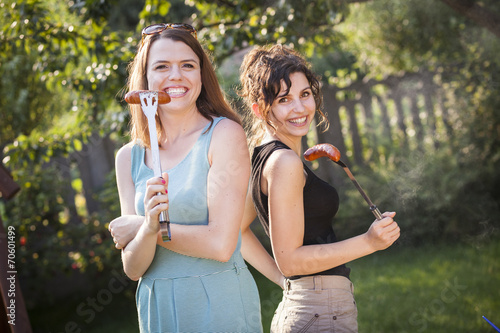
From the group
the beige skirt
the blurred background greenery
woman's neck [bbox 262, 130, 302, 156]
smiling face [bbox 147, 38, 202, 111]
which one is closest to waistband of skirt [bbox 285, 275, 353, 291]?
the beige skirt

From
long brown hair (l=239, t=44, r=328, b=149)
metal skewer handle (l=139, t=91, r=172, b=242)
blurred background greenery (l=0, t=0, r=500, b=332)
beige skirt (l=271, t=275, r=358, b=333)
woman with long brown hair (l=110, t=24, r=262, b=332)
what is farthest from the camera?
blurred background greenery (l=0, t=0, r=500, b=332)

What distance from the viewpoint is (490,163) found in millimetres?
5047

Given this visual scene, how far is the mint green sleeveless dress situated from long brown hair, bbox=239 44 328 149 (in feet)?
0.82

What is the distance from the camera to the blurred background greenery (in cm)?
347

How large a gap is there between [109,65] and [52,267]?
1.90 metres

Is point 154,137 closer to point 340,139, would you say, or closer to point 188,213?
point 188,213

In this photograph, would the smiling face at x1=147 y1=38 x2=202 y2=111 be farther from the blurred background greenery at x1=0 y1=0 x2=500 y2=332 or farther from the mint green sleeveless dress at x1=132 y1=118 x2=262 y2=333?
the blurred background greenery at x1=0 y1=0 x2=500 y2=332

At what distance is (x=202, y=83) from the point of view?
1922 mm

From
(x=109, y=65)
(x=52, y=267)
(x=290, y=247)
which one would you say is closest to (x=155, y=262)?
(x=290, y=247)

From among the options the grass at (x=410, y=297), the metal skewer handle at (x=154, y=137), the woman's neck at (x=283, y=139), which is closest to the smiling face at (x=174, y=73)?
the metal skewer handle at (x=154, y=137)

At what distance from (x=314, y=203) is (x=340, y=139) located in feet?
12.9

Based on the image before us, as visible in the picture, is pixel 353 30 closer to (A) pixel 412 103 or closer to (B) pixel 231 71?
(A) pixel 412 103

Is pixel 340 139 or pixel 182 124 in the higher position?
pixel 340 139

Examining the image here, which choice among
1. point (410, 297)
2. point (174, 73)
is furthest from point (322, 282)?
point (410, 297)
